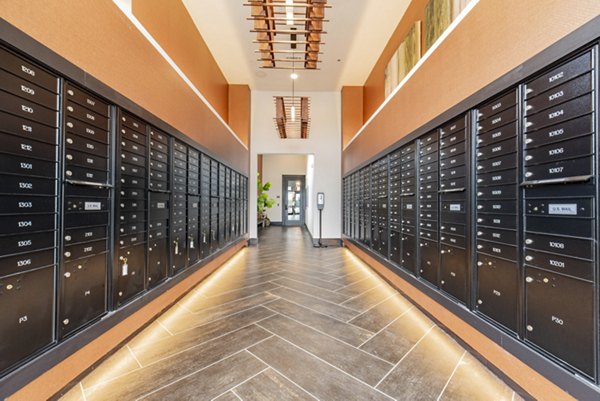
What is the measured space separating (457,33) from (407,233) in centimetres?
167

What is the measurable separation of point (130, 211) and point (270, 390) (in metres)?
1.42

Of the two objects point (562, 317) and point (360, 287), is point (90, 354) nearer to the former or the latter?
point (562, 317)

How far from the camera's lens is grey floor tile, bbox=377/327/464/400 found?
129 centimetres

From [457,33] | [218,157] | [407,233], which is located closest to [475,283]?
[407,233]

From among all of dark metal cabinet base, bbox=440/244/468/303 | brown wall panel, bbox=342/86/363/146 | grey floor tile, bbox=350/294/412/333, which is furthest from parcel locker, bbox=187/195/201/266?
brown wall panel, bbox=342/86/363/146

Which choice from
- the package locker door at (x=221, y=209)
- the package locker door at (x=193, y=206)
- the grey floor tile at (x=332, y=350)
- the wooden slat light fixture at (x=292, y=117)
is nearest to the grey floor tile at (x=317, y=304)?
the grey floor tile at (x=332, y=350)

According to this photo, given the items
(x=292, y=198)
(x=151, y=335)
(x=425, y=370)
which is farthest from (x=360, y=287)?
(x=292, y=198)

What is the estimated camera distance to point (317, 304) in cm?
244

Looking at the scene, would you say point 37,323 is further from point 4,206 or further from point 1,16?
point 1,16

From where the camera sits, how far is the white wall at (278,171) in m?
11.8

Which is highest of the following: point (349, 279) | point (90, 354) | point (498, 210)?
point (498, 210)

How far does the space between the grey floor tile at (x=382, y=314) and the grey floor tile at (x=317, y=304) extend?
0.10 m

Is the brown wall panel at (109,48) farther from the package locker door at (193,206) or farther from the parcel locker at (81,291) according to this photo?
the parcel locker at (81,291)

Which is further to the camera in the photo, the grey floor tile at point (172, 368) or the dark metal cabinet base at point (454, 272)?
the dark metal cabinet base at point (454, 272)
